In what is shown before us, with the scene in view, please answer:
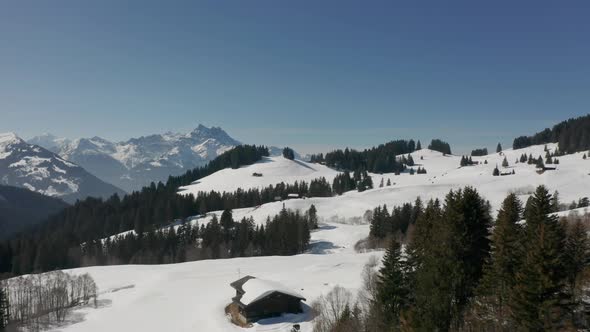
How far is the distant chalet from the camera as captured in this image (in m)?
48.2

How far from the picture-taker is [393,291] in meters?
31.3

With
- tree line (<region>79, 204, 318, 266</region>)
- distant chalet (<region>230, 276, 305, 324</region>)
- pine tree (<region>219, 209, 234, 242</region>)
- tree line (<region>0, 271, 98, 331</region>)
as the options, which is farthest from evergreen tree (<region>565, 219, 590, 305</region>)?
pine tree (<region>219, 209, 234, 242</region>)

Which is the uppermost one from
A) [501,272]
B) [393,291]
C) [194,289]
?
[501,272]

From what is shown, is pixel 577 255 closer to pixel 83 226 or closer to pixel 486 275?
pixel 486 275

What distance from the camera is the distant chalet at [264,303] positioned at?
48.2 metres

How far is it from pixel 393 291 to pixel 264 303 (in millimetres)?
23025

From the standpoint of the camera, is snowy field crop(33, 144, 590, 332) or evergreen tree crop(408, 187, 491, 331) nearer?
evergreen tree crop(408, 187, 491, 331)

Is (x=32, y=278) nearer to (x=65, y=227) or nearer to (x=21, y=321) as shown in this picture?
(x=21, y=321)

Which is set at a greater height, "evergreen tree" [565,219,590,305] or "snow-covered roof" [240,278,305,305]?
"evergreen tree" [565,219,590,305]

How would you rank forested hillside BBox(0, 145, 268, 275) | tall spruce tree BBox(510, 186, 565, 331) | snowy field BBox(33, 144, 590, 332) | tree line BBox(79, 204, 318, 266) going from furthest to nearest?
1. forested hillside BBox(0, 145, 268, 275)
2. tree line BBox(79, 204, 318, 266)
3. snowy field BBox(33, 144, 590, 332)
4. tall spruce tree BBox(510, 186, 565, 331)

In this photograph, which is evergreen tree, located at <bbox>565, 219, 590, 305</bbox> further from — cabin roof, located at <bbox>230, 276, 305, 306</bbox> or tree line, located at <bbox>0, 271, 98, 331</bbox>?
tree line, located at <bbox>0, 271, 98, 331</bbox>

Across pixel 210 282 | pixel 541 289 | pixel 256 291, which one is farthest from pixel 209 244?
pixel 541 289

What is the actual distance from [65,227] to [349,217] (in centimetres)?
12314

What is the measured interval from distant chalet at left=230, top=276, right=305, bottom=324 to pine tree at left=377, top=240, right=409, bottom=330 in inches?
790
